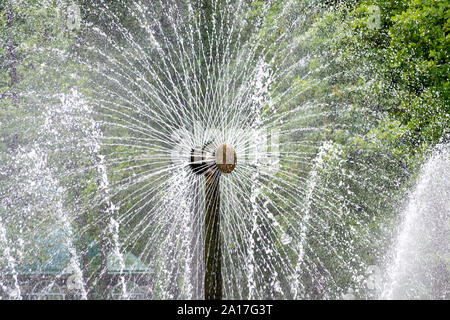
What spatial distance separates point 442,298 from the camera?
7.94 meters

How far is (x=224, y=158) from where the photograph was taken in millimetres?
4062

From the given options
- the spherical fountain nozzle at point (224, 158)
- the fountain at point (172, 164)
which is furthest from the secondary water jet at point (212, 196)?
the fountain at point (172, 164)

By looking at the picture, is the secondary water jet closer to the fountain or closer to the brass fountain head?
the brass fountain head

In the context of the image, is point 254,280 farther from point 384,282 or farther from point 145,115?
point 145,115

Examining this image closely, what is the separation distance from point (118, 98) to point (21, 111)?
1919 mm

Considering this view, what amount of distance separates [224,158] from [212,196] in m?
0.35

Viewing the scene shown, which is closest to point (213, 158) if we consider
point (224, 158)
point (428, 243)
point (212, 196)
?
point (224, 158)

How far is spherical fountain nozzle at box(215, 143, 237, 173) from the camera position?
160 inches

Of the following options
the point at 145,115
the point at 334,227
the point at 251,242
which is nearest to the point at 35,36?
the point at 145,115

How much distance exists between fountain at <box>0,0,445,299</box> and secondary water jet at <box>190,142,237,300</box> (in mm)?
4937

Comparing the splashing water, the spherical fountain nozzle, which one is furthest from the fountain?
the spherical fountain nozzle

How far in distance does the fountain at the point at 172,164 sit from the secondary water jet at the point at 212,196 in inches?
194

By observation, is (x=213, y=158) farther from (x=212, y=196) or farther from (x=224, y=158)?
(x=212, y=196)

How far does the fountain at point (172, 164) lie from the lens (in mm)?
9305
